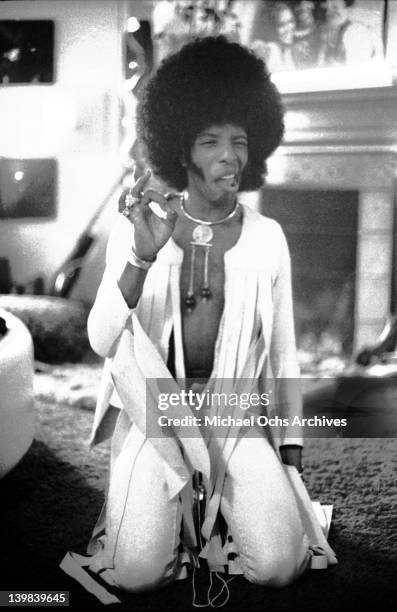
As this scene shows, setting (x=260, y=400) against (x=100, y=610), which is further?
(x=260, y=400)

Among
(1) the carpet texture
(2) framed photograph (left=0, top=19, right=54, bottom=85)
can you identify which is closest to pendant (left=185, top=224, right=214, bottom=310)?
(1) the carpet texture

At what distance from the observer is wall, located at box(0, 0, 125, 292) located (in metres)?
1.50

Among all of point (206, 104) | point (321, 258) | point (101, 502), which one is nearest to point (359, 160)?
point (321, 258)

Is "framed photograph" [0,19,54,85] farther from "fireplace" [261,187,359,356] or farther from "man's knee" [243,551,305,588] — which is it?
"man's knee" [243,551,305,588]

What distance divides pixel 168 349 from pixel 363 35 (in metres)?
0.65

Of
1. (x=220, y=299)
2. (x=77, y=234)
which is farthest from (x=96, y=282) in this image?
(x=220, y=299)

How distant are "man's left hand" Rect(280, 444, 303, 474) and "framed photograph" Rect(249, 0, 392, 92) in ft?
2.07

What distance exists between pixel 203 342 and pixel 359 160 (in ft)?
1.40

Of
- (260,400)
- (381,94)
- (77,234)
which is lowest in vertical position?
(260,400)

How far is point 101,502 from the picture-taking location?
159 cm

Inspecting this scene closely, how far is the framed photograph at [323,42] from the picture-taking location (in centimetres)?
150

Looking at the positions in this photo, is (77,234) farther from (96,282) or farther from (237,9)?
(237,9)

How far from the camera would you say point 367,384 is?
1570mm

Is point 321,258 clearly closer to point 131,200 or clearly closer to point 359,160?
point 359,160
